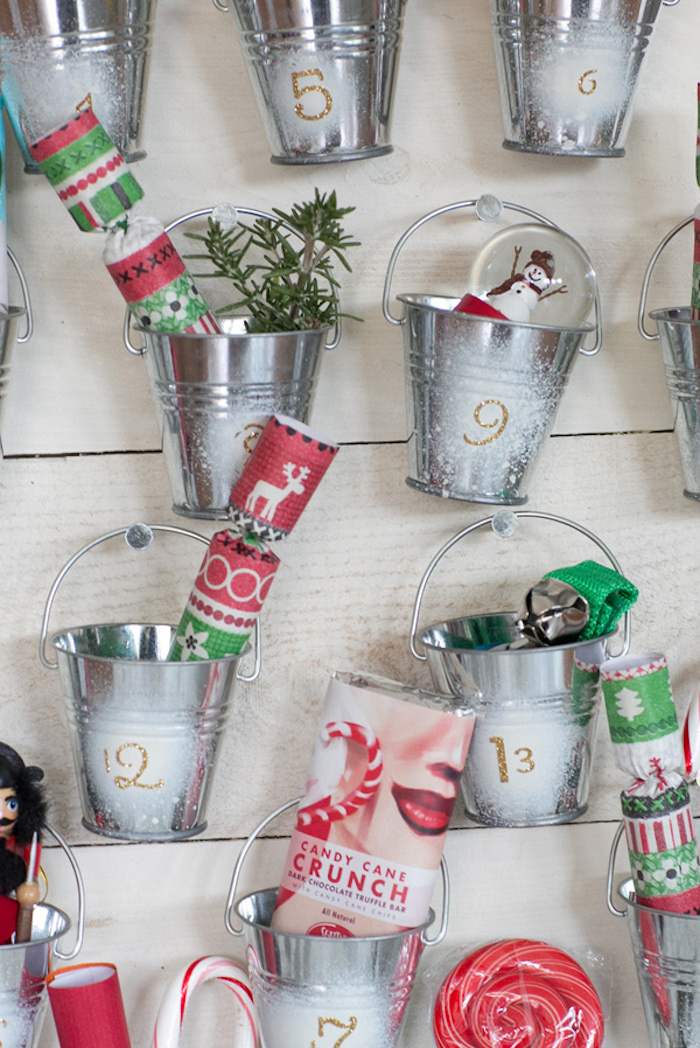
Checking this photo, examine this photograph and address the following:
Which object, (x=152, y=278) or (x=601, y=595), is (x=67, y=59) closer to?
(x=152, y=278)

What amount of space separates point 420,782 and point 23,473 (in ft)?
1.16

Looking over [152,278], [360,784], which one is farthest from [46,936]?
[152,278]

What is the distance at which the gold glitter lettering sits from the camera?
0.71 meters

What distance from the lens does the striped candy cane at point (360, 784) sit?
727 millimetres

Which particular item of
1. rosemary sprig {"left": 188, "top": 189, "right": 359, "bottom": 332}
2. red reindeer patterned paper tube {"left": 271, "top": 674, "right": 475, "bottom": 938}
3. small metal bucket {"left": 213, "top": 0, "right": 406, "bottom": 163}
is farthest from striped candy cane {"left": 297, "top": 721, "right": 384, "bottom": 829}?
small metal bucket {"left": 213, "top": 0, "right": 406, "bottom": 163}

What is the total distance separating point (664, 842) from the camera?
715mm

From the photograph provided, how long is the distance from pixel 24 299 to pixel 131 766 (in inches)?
12.9

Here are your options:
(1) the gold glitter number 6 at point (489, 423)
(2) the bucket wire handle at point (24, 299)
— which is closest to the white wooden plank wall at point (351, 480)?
(2) the bucket wire handle at point (24, 299)

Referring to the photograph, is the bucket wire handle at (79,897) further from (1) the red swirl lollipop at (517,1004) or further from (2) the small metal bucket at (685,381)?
(2) the small metal bucket at (685,381)

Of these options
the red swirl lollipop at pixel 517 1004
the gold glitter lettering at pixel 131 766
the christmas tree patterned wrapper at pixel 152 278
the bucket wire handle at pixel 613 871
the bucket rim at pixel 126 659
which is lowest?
the red swirl lollipop at pixel 517 1004

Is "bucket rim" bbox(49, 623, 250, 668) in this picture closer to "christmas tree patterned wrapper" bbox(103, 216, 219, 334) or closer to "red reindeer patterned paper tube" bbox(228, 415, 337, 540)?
"red reindeer patterned paper tube" bbox(228, 415, 337, 540)

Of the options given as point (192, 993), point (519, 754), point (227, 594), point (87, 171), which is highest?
point (87, 171)

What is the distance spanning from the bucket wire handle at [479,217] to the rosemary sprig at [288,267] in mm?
33

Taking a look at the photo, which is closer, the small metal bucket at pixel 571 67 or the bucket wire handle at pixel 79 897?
the small metal bucket at pixel 571 67
